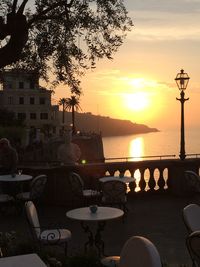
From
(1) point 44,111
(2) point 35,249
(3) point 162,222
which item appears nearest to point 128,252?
(2) point 35,249

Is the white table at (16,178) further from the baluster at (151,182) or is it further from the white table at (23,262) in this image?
the white table at (23,262)

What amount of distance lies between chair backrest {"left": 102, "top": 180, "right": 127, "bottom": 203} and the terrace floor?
536 mm

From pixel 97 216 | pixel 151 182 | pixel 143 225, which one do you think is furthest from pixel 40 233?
pixel 151 182

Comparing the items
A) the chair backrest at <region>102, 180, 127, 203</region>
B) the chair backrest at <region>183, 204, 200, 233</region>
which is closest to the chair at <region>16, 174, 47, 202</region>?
the chair backrest at <region>102, 180, 127, 203</region>

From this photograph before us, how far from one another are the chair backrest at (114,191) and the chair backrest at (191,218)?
147 inches

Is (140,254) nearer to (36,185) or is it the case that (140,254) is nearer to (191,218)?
(191,218)

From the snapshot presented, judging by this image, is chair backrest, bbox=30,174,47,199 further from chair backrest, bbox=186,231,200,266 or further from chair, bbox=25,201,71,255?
chair backrest, bbox=186,231,200,266

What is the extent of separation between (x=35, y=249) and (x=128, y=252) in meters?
2.33

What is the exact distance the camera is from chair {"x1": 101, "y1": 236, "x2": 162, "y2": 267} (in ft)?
13.9

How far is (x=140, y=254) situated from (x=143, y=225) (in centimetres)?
614

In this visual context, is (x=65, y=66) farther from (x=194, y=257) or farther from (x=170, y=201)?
(x=194, y=257)

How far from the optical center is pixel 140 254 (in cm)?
445

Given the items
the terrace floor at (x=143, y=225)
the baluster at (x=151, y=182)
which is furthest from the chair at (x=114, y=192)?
the baluster at (x=151, y=182)

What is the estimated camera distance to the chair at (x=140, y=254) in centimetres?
424
